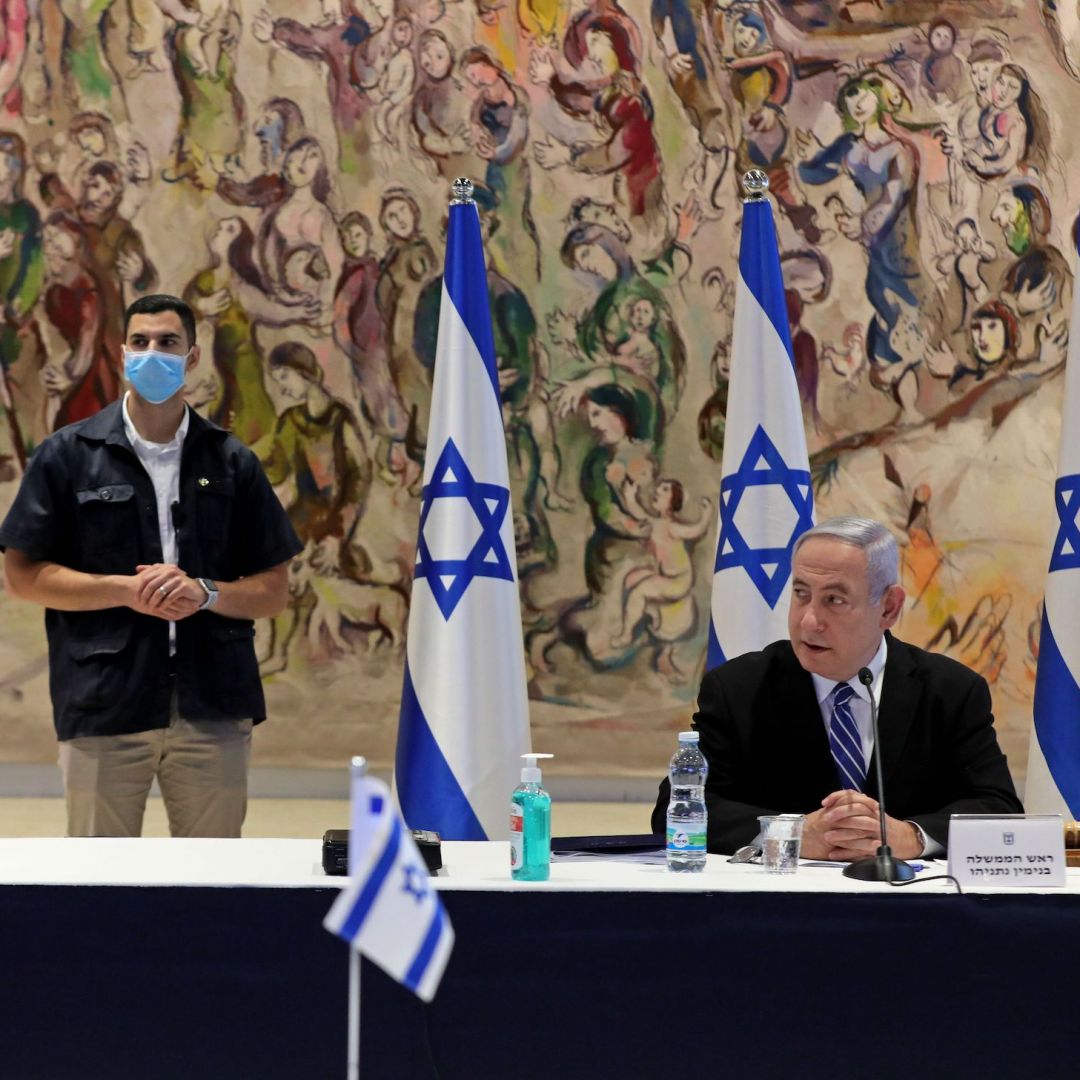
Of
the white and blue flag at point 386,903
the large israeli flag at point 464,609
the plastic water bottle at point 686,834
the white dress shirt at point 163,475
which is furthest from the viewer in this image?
the large israeli flag at point 464,609

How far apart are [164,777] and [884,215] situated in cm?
485

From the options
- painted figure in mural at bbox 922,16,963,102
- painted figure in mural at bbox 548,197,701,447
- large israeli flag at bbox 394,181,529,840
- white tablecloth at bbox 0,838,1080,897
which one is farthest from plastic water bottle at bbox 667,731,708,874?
painted figure in mural at bbox 922,16,963,102

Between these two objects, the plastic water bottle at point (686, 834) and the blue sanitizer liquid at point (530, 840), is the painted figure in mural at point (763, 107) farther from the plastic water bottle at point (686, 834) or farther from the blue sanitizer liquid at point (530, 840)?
the blue sanitizer liquid at point (530, 840)

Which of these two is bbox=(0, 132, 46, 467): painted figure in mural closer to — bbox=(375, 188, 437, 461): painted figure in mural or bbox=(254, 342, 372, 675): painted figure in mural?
bbox=(254, 342, 372, 675): painted figure in mural

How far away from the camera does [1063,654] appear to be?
4.73 meters

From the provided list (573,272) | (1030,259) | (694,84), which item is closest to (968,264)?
(1030,259)

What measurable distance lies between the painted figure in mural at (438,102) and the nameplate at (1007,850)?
18.0ft

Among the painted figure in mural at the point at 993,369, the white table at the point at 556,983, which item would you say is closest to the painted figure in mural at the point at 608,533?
the painted figure in mural at the point at 993,369

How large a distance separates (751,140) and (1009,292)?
1.49 m

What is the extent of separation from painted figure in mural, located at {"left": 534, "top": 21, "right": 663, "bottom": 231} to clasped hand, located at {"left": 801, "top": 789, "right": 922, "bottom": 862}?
16.4 ft

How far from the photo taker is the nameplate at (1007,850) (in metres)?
2.26

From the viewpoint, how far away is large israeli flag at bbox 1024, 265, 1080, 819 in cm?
466

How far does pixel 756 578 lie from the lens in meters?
4.84

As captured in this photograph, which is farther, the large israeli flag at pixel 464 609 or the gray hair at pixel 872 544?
the large israeli flag at pixel 464 609
